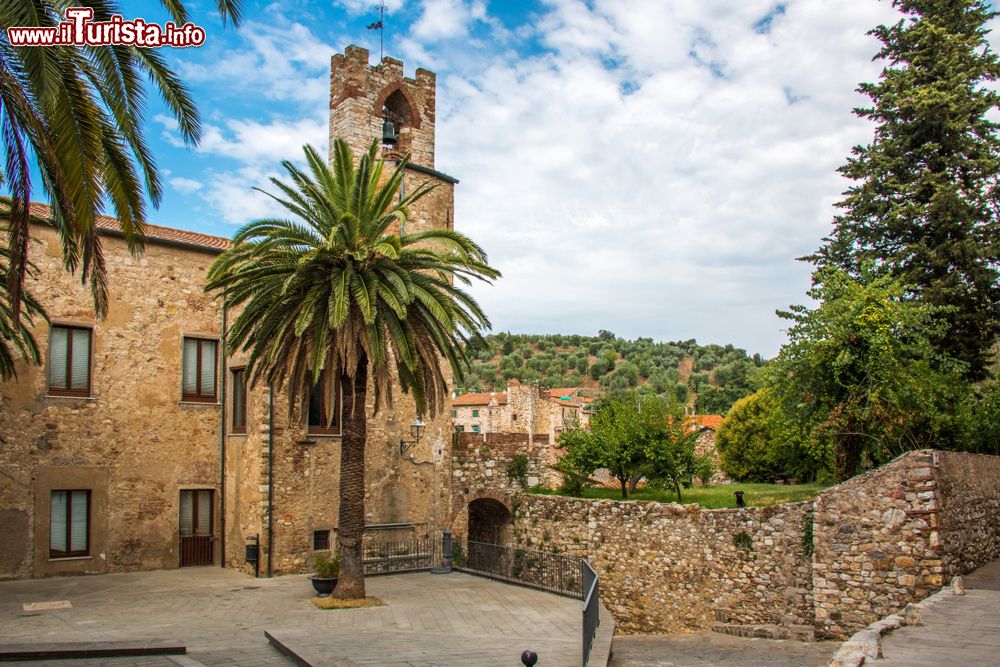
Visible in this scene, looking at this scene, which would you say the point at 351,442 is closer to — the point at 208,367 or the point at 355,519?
the point at 355,519

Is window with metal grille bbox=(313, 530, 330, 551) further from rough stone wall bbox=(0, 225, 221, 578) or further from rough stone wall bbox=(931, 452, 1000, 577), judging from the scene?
rough stone wall bbox=(931, 452, 1000, 577)

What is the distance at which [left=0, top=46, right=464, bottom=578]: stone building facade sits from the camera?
58.2 feet

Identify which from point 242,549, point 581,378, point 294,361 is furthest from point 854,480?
point 581,378

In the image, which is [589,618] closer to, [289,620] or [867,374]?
[289,620]

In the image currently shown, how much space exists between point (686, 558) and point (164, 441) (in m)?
13.5

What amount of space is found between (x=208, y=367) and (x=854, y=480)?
631 inches

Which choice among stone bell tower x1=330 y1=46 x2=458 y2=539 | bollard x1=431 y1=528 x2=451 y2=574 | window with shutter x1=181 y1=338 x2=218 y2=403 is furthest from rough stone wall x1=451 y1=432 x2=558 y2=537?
window with shutter x1=181 y1=338 x2=218 y2=403

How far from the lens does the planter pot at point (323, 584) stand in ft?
52.2

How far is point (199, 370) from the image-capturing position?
2036 centimetres

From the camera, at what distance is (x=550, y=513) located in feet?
74.0

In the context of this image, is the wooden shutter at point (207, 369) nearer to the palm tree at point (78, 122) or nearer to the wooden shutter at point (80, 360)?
the wooden shutter at point (80, 360)

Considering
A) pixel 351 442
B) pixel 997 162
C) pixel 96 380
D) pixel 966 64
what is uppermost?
pixel 966 64

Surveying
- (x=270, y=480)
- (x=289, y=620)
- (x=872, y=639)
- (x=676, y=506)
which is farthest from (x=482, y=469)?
(x=872, y=639)

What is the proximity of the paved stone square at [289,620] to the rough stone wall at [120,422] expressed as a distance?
1033 millimetres
